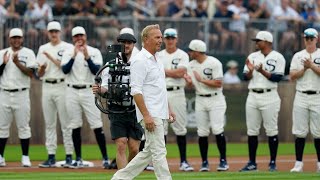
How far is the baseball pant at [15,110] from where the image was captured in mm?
19172

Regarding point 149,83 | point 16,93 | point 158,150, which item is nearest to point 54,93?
point 16,93

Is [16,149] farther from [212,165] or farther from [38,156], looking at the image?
[212,165]

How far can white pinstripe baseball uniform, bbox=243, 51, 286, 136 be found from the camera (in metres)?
18.2

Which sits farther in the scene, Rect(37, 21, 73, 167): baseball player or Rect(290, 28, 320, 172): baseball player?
Rect(37, 21, 73, 167): baseball player

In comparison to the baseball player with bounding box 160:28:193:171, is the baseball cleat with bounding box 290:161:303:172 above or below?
below

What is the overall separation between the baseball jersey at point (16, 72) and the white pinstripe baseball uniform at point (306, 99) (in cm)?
494

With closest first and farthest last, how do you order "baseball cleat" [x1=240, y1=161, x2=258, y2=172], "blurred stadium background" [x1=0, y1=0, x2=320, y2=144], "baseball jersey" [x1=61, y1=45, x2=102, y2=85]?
"baseball cleat" [x1=240, y1=161, x2=258, y2=172] → "baseball jersey" [x1=61, y1=45, x2=102, y2=85] → "blurred stadium background" [x1=0, y1=0, x2=320, y2=144]

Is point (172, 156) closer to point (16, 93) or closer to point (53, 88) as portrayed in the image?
point (53, 88)

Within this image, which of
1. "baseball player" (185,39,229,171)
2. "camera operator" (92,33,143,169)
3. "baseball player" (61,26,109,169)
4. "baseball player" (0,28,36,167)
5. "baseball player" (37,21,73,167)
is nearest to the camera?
"camera operator" (92,33,143,169)

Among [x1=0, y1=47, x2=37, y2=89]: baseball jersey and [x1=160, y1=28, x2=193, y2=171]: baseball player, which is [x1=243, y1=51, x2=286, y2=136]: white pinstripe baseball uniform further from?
[x1=0, y1=47, x2=37, y2=89]: baseball jersey

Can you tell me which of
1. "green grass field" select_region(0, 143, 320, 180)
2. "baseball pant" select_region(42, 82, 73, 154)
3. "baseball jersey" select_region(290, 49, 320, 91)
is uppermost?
"baseball jersey" select_region(290, 49, 320, 91)

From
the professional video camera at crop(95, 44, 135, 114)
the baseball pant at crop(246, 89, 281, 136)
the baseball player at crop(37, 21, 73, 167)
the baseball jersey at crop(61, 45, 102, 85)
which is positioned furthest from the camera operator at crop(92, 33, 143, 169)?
the baseball player at crop(37, 21, 73, 167)

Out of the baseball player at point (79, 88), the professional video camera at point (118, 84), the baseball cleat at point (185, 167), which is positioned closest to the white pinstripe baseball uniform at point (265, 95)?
the baseball cleat at point (185, 167)

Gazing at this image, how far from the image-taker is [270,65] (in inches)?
717
